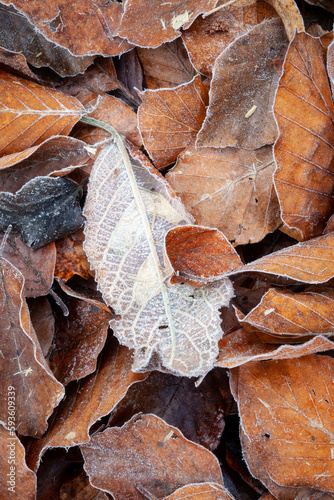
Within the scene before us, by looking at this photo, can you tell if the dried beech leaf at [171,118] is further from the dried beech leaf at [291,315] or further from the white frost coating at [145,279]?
the dried beech leaf at [291,315]

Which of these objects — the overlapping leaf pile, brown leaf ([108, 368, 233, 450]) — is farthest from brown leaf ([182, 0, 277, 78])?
brown leaf ([108, 368, 233, 450])

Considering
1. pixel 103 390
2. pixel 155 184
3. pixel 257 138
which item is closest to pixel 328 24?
pixel 257 138

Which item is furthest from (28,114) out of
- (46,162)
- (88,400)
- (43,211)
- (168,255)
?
(88,400)

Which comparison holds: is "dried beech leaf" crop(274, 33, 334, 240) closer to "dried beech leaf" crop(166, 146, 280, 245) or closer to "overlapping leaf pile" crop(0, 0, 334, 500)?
"overlapping leaf pile" crop(0, 0, 334, 500)

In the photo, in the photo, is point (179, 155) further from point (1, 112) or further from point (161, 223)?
point (1, 112)

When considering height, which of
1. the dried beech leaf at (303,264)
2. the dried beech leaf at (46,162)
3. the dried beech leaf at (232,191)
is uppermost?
the dried beech leaf at (46,162)

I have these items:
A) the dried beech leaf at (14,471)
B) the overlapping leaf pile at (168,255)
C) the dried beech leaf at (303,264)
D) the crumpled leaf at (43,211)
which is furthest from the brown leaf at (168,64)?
the dried beech leaf at (14,471)
